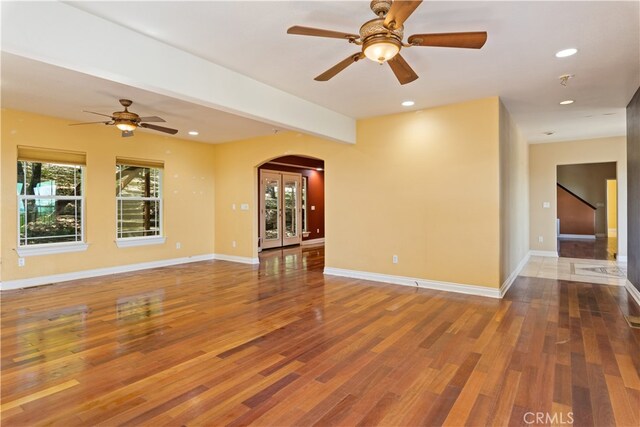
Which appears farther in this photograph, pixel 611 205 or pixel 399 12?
pixel 611 205

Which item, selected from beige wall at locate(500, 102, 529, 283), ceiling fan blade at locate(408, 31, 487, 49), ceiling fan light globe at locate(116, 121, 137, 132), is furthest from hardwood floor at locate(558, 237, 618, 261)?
ceiling fan light globe at locate(116, 121, 137, 132)

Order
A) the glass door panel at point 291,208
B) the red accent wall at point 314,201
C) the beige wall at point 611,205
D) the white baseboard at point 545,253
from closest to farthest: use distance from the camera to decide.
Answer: the white baseboard at point 545,253, the glass door panel at point 291,208, the red accent wall at point 314,201, the beige wall at point 611,205

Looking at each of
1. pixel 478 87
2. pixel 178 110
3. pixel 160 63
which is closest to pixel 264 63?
pixel 160 63

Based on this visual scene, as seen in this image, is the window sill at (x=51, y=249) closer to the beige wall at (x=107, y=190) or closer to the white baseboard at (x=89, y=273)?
the beige wall at (x=107, y=190)

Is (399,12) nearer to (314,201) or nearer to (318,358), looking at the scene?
(318,358)

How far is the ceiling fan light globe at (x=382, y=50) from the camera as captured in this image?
7.87ft

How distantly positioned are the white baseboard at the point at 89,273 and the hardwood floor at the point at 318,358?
0.36 metres

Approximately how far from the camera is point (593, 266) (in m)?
6.74

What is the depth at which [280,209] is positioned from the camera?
9.98 meters

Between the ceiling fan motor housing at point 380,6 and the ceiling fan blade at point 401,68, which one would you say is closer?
the ceiling fan motor housing at point 380,6

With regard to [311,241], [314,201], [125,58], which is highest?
[125,58]

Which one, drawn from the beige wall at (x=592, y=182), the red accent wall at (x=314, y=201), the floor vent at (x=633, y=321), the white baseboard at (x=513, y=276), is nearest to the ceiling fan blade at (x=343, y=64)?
the white baseboard at (x=513, y=276)

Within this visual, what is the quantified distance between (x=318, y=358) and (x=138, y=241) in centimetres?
533

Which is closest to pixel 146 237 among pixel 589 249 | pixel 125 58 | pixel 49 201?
pixel 49 201
